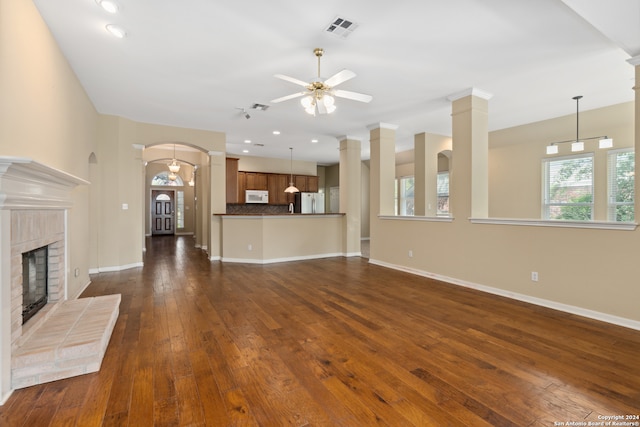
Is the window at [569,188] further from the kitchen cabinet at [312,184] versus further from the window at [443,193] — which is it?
the kitchen cabinet at [312,184]

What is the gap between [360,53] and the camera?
3412 mm

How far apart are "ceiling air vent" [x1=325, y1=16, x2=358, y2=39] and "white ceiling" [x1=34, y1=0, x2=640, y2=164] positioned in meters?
0.05

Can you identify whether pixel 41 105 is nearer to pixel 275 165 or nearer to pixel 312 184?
pixel 275 165

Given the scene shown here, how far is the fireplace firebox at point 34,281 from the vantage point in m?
2.53

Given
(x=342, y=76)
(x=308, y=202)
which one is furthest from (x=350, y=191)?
(x=342, y=76)

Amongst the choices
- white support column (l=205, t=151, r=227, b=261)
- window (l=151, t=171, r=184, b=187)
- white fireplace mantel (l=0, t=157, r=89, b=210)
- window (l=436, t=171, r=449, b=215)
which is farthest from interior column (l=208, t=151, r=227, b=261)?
window (l=151, t=171, r=184, b=187)

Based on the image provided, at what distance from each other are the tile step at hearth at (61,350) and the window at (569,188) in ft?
21.9

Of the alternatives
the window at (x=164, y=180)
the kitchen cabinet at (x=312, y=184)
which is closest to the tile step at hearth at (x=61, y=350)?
the kitchen cabinet at (x=312, y=184)

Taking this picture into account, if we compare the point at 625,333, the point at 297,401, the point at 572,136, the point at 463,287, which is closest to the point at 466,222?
the point at 463,287

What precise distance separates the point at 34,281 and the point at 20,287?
30.1 inches

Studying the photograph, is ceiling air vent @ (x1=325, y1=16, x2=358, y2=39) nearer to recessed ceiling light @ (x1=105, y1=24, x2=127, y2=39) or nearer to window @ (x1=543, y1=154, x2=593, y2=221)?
recessed ceiling light @ (x1=105, y1=24, x2=127, y2=39)

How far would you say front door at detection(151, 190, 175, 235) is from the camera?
1255cm

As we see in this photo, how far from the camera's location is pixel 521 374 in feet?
7.01

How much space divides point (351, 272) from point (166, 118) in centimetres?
450
